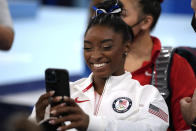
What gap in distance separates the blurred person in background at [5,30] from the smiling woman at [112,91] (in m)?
0.38

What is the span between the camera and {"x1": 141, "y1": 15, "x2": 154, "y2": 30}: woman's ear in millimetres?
2350

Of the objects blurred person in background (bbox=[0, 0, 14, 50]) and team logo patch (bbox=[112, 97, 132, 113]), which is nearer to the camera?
team logo patch (bbox=[112, 97, 132, 113])

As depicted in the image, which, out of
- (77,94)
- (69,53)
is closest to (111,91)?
(77,94)

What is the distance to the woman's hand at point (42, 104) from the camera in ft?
3.90

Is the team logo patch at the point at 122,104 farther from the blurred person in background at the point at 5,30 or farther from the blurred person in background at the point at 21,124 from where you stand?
the blurred person in background at the point at 21,124

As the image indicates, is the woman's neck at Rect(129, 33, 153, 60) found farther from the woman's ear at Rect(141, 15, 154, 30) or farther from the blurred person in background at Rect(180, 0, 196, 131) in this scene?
the blurred person in background at Rect(180, 0, 196, 131)

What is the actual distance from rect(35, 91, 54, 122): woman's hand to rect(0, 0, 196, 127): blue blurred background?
109 cm

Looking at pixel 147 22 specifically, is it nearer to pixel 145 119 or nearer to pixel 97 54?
pixel 97 54

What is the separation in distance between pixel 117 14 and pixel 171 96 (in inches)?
19.7

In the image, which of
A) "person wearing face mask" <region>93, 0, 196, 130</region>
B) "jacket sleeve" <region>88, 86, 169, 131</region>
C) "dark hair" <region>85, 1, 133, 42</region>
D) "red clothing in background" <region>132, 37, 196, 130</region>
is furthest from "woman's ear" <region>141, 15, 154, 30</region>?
"jacket sleeve" <region>88, 86, 169, 131</region>

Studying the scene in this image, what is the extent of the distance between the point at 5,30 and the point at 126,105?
2.17ft

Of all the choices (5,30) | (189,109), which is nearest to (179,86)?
(189,109)

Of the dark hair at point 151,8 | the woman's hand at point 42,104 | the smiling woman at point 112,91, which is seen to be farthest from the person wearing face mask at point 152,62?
the woman's hand at point 42,104

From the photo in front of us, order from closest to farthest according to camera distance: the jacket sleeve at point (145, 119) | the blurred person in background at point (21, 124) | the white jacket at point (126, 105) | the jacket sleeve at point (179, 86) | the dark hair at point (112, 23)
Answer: the blurred person in background at point (21, 124), the jacket sleeve at point (145, 119), the white jacket at point (126, 105), the dark hair at point (112, 23), the jacket sleeve at point (179, 86)
